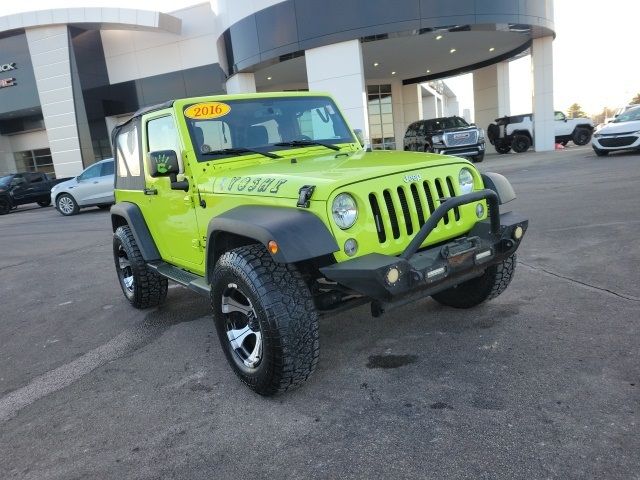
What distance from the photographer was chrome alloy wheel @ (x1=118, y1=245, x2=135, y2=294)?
5.19 metres

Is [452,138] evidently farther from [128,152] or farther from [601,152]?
[128,152]

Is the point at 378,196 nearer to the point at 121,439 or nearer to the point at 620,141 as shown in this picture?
the point at 121,439

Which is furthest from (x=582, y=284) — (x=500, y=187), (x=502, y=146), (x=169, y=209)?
(x=502, y=146)

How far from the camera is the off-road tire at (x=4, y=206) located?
19.2 metres

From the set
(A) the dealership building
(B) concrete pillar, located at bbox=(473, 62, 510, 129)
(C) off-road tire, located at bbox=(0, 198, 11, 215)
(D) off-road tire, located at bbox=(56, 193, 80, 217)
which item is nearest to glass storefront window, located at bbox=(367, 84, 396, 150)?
(A) the dealership building

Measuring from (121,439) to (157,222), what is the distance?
2183mm

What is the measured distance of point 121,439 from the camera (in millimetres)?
2773

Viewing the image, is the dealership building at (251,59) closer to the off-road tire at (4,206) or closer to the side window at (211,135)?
the off-road tire at (4,206)

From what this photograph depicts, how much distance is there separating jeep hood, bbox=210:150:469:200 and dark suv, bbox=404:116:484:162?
14.9m

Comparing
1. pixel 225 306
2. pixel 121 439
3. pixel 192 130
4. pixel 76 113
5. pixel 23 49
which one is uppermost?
pixel 23 49

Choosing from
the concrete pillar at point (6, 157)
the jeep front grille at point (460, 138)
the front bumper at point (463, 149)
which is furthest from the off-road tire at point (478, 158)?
the concrete pillar at point (6, 157)

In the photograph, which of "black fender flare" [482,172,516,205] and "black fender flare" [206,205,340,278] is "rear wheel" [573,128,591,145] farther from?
"black fender flare" [206,205,340,278]

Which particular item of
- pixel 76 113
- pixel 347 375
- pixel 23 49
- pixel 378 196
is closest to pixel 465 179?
pixel 378 196

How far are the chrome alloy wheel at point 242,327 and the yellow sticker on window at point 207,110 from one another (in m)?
1.50
